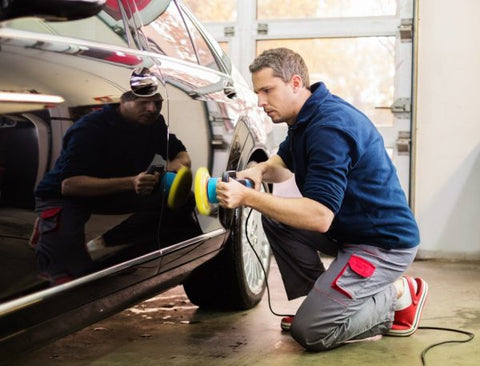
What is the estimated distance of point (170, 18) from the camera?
9.45 ft

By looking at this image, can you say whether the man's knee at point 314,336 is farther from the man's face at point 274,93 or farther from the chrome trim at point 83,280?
the man's face at point 274,93

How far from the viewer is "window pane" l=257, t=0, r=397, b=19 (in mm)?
5398

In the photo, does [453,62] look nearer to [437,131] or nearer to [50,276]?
[437,131]

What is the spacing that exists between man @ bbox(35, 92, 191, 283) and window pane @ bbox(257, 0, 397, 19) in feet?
11.3

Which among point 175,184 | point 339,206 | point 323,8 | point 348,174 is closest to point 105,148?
point 175,184

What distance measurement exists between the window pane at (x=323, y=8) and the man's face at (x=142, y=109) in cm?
346

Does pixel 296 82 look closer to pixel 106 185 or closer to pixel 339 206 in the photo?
pixel 339 206

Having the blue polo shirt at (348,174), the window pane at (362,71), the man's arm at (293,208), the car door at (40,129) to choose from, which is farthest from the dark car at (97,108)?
the window pane at (362,71)

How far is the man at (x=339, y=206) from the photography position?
2658 millimetres

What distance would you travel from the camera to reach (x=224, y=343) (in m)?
3.02

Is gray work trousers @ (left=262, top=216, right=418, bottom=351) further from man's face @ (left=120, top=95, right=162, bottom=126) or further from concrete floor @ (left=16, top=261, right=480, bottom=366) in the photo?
man's face @ (left=120, top=95, right=162, bottom=126)

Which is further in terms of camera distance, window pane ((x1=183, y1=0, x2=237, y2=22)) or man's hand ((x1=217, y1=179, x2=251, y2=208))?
window pane ((x1=183, y1=0, x2=237, y2=22))

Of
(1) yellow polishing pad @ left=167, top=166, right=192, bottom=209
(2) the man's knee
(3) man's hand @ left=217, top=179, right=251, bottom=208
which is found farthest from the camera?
A: (2) the man's knee

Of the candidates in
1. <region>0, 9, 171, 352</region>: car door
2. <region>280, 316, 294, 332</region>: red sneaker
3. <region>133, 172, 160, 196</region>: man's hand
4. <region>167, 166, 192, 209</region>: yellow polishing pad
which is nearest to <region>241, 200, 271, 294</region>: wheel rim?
<region>280, 316, 294, 332</region>: red sneaker
